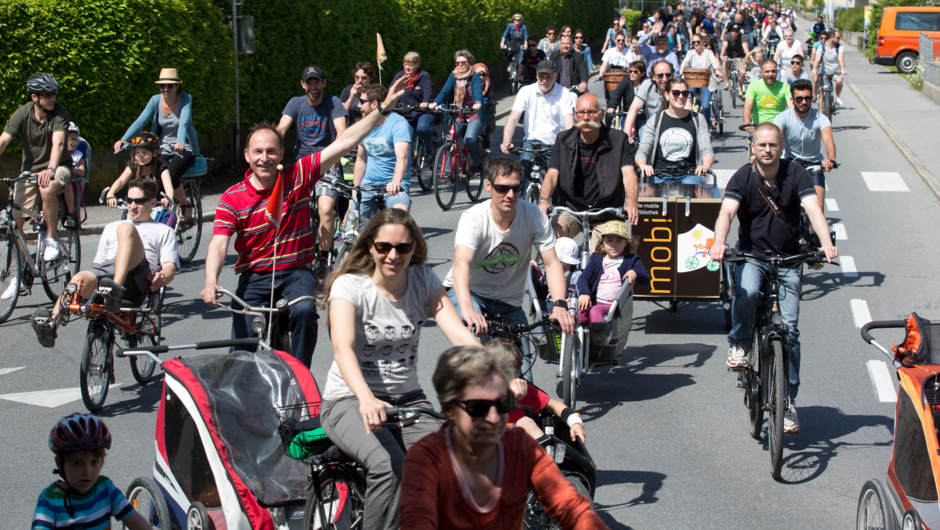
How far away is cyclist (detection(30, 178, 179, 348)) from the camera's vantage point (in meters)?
6.85

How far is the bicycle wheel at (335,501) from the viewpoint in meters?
3.96

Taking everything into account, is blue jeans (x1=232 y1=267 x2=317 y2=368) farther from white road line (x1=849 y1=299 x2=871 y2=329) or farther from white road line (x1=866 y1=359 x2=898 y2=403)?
white road line (x1=849 y1=299 x2=871 y2=329)

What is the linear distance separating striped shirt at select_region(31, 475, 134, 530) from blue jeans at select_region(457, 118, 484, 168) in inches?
453

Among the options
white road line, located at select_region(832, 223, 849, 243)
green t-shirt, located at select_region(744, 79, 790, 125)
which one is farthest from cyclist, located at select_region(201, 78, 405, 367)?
white road line, located at select_region(832, 223, 849, 243)

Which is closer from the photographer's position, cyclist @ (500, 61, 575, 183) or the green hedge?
cyclist @ (500, 61, 575, 183)

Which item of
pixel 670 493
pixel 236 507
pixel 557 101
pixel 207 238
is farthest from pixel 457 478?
pixel 207 238

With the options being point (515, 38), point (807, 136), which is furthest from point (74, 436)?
point (515, 38)

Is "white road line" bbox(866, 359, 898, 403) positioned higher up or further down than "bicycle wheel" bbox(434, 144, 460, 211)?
further down

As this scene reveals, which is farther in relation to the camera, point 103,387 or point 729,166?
point 729,166

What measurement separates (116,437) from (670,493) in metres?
3.42

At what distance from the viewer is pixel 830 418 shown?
6.90 metres

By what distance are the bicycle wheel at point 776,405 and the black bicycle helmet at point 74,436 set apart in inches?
144

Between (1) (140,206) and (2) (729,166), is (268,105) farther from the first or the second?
(1) (140,206)

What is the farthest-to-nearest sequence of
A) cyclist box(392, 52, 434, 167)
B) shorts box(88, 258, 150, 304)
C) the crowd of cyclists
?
cyclist box(392, 52, 434, 167), shorts box(88, 258, 150, 304), the crowd of cyclists
